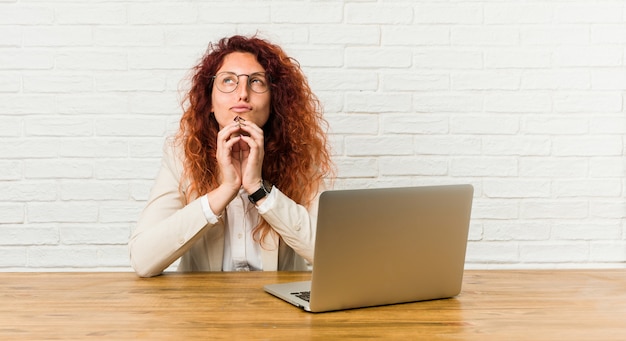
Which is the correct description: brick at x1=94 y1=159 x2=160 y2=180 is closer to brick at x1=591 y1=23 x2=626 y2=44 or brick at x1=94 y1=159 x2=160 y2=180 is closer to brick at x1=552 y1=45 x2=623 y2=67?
brick at x1=552 y1=45 x2=623 y2=67

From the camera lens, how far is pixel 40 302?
4.90 feet

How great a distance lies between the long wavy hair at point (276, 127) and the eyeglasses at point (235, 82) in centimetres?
7

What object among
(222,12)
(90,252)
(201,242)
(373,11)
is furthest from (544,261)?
(90,252)

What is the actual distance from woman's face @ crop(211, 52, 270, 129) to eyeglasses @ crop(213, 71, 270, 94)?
0.4 inches

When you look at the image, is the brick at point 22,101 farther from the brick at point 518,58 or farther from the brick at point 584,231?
the brick at point 584,231

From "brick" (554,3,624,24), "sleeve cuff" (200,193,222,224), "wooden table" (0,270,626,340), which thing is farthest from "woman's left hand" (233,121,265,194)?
"brick" (554,3,624,24)

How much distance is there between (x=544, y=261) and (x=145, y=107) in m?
1.65

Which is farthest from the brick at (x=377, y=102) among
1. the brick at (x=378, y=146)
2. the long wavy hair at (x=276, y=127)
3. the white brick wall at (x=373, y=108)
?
the long wavy hair at (x=276, y=127)

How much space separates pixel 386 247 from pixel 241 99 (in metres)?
0.94

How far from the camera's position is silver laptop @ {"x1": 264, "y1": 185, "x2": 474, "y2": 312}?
52.7 inches

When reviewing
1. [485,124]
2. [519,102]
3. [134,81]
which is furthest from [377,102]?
[134,81]

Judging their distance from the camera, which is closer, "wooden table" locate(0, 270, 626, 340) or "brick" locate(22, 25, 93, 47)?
"wooden table" locate(0, 270, 626, 340)

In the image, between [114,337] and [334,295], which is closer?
[114,337]

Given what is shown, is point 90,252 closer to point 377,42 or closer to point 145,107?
point 145,107
